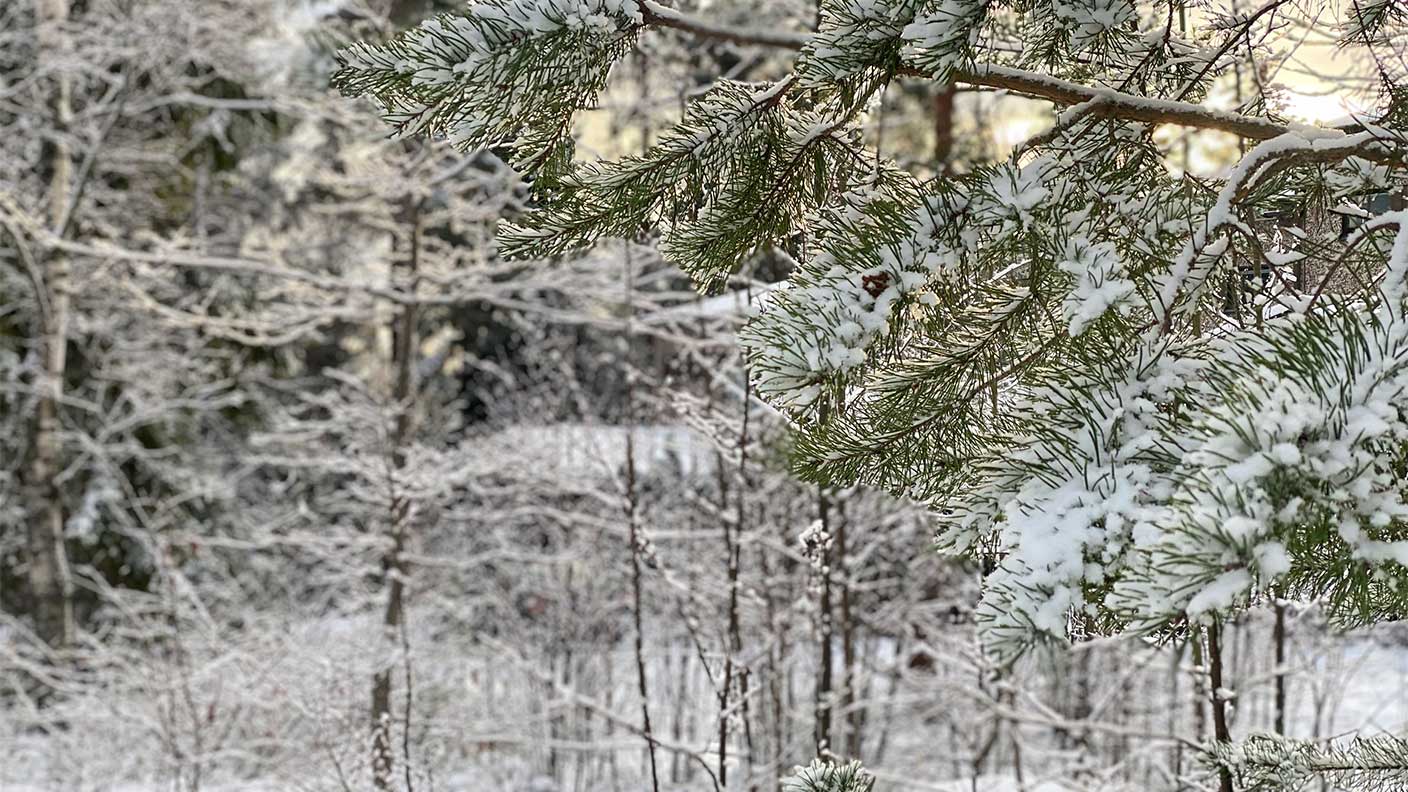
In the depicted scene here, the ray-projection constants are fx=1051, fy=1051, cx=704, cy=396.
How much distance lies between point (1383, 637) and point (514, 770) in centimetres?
603

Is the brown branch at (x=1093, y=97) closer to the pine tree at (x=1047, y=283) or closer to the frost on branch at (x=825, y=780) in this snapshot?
the pine tree at (x=1047, y=283)

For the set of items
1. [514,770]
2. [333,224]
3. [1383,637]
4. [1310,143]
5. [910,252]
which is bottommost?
[514,770]

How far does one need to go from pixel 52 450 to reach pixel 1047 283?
9.51m

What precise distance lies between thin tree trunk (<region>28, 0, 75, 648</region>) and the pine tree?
859cm

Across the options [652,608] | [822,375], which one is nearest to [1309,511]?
[822,375]

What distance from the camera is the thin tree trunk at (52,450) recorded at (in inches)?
334

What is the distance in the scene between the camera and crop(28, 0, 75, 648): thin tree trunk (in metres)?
8.49

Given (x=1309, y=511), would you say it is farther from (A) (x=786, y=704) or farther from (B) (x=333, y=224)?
(B) (x=333, y=224)

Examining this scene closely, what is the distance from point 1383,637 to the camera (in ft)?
21.2

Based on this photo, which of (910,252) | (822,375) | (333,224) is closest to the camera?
(822,375)

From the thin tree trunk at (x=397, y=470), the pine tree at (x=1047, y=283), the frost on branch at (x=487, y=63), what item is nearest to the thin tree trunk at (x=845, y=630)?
the thin tree trunk at (x=397, y=470)

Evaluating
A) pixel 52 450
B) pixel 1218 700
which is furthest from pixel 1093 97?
pixel 52 450

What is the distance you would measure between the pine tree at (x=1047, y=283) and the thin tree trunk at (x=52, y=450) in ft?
28.2

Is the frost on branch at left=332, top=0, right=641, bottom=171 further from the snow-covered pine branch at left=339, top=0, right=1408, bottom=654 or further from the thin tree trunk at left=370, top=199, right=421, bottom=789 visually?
the thin tree trunk at left=370, top=199, right=421, bottom=789
